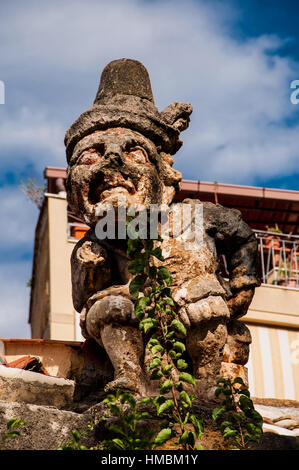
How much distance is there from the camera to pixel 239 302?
617 cm

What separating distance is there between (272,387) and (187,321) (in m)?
5.19

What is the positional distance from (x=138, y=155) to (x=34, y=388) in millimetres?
1745

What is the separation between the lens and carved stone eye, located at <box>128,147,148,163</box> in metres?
6.21

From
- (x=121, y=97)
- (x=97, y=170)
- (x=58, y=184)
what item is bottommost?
(x=97, y=170)

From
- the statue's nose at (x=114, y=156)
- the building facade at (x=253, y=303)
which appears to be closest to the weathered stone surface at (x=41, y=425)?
the statue's nose at (x=114, y=156)

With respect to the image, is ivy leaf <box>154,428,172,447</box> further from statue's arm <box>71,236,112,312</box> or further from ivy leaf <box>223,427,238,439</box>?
statue's arm <box>71,236,112,312</box>

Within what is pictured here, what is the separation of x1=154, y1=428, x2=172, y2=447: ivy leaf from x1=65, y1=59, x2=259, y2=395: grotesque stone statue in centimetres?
116

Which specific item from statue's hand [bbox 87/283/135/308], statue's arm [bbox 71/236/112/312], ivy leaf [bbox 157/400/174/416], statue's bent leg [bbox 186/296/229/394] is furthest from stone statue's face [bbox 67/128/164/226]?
ivy leaf [bbox 157/400/174/416]

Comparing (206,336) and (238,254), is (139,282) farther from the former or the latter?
(238,254)

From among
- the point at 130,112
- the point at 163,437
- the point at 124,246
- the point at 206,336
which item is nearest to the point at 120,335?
the point at 206,336

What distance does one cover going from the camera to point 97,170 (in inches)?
238

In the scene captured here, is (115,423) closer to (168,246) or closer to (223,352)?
(223,352)
